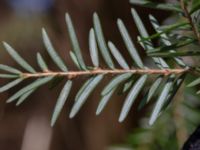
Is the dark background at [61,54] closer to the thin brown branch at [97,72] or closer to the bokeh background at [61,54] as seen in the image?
the bokeh background at [61,54]

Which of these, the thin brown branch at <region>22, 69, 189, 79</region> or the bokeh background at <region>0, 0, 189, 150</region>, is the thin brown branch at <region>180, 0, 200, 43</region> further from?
the bokeh background at <region>0, 0, 189, 150</region>

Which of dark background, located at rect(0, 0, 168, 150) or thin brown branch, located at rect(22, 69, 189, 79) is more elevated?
thin brown branch, located at rect(22, 69, 189, 79)

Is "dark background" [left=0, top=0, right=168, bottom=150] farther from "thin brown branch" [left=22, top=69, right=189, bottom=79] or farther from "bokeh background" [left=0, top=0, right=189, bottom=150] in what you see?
"thin brown branch" [left=22, top=69, right=189, bottom=79]

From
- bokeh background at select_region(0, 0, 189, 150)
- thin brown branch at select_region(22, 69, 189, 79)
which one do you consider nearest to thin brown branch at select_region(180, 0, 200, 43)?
thin brown branch at select_region(22, 69, 189, 79)

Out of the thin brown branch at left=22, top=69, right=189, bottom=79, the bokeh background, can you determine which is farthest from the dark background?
the thin brown branch at left=22, top=69, right=189, bottom=79

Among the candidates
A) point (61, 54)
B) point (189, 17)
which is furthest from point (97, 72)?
point (61, 54)

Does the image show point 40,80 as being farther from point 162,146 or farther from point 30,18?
point 30,18

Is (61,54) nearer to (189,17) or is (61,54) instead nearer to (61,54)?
(61,54)

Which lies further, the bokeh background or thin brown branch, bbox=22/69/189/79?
the bokeh background

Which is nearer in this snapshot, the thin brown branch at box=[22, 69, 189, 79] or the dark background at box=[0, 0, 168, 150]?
the thin brown branch at box=[22, 69, 189, 79]
